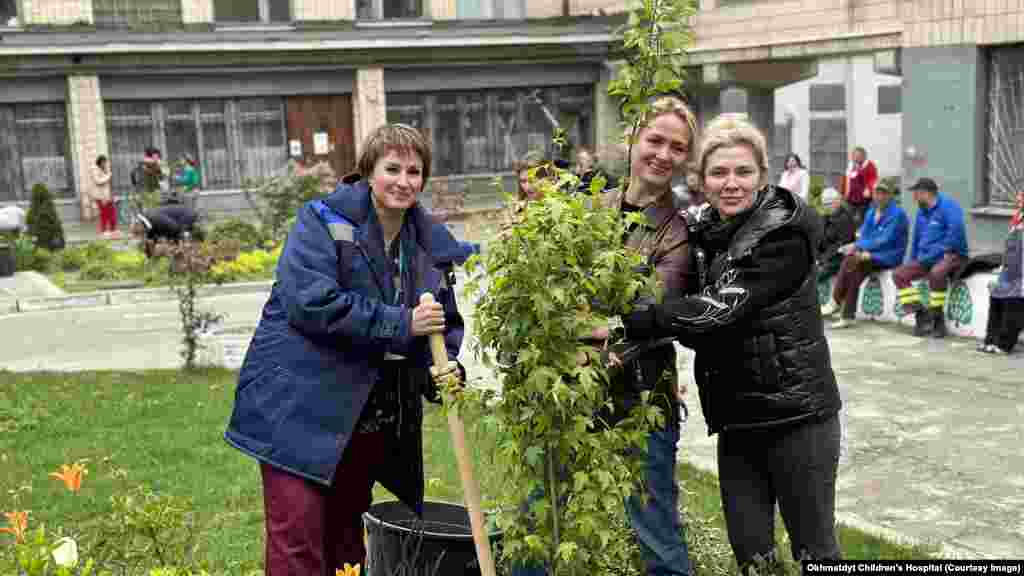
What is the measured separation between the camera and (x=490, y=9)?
32.3 metres

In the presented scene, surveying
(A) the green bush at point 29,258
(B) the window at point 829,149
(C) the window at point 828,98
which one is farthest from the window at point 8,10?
(B) the window at point 829,149

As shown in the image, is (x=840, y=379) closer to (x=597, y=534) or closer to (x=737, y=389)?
(x=737, y=389)

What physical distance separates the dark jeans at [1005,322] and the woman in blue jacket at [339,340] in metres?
7.80

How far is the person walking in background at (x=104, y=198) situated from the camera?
2419 cm

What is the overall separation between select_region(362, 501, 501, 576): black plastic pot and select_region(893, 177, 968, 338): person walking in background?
27.0 ft

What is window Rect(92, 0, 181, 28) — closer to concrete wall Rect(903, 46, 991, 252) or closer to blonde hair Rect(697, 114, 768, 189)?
concrete wall Rect(903, 46, 991, 252)

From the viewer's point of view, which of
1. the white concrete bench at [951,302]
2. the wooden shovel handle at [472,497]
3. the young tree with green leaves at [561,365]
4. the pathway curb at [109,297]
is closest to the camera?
the young tree with green leaves at [561,365]

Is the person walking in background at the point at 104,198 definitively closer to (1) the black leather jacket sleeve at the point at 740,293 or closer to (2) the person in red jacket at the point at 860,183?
(2) the person in red jacket at the point at 860,183

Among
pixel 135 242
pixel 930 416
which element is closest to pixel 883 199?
pixel 930 416

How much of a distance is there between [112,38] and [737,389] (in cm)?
2477

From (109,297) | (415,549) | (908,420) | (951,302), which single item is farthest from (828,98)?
(415,549)

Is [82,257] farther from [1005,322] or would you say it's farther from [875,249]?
[1005,322]

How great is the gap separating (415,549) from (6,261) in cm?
1557

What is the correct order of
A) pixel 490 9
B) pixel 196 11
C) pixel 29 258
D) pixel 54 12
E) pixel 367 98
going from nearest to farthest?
pixel 29 258 → pixel 54 12 → pixel 196 11 → pixel 367 98 → pixel 490 9
